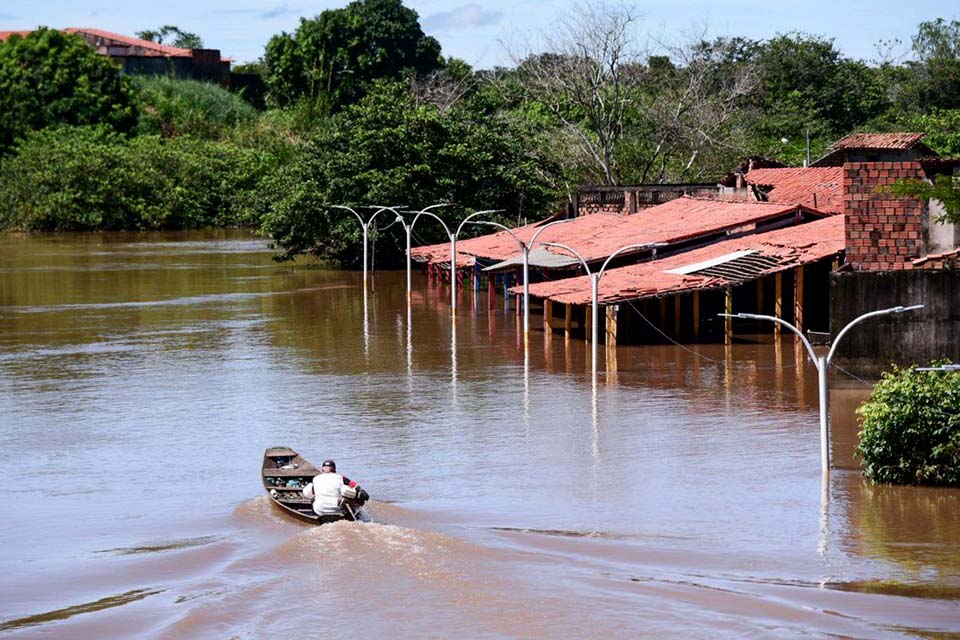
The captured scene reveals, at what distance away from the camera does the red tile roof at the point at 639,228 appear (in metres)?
49.9

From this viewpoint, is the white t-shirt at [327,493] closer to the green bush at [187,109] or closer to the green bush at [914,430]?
the green bush at [914,430]

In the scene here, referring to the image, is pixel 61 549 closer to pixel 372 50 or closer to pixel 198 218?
pixel 198 218

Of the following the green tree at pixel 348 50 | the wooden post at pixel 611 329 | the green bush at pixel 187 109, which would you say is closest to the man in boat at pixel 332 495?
the wooden post at pixel 611 329

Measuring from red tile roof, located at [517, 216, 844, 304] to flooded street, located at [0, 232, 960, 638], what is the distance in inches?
70.8

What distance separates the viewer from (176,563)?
22547 millimetres

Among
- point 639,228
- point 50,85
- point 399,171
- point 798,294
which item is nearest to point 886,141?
point 798,294

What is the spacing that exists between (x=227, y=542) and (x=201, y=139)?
325 feet

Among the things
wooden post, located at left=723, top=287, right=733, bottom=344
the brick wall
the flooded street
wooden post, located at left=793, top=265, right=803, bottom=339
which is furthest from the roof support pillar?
the brick wall

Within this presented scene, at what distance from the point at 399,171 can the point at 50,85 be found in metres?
52.1

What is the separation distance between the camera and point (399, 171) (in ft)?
231

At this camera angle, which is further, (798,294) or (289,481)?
(798,294)

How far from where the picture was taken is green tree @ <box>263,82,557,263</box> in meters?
71.2

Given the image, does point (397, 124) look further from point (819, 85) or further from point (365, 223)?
point (819, 85)

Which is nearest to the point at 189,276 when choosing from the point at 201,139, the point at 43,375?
the point at 43,375
